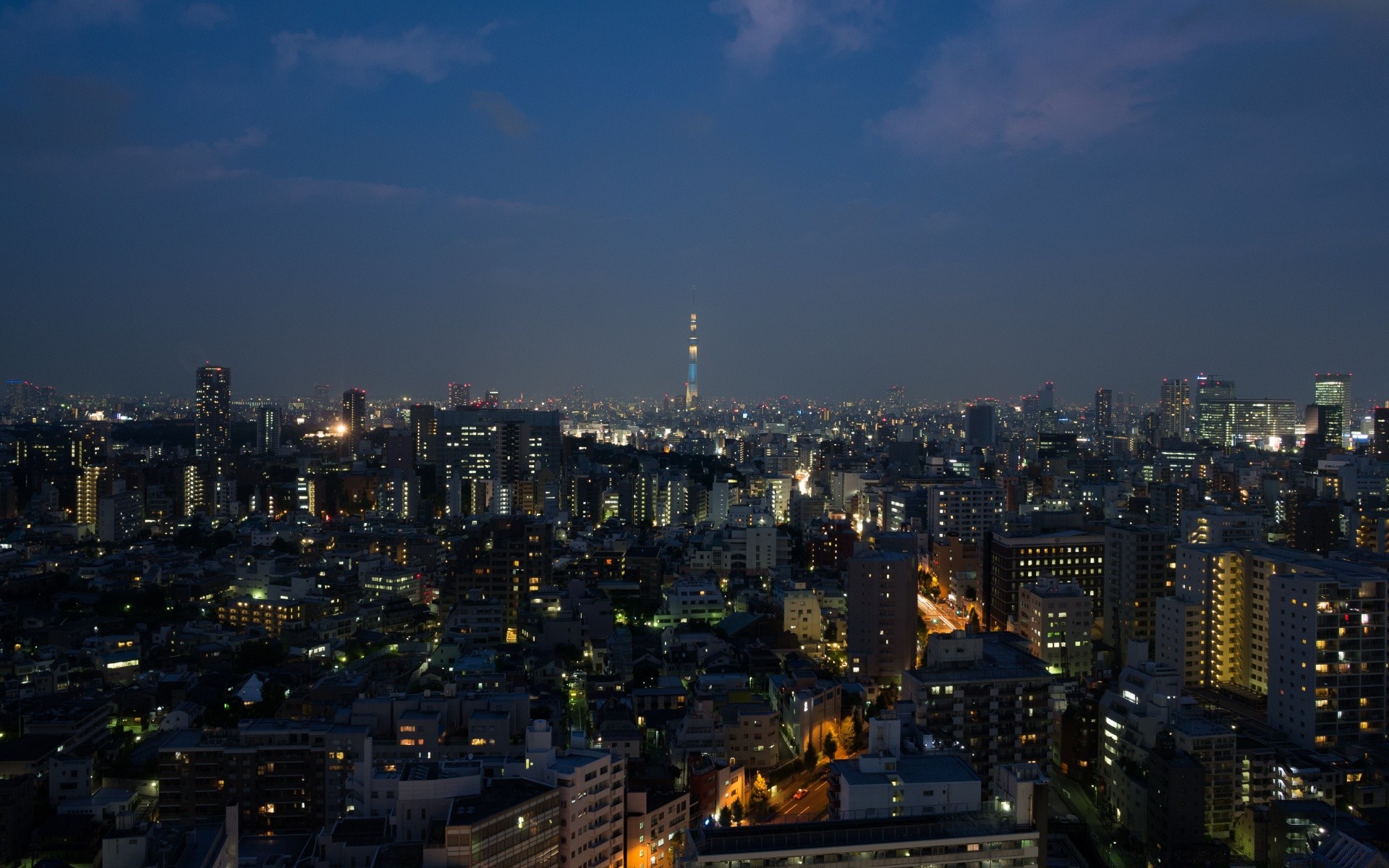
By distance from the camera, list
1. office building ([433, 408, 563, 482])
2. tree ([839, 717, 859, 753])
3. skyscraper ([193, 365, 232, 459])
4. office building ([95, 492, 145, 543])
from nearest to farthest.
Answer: tree ([839, 717, 859, 753])
office building ([95, 492, 145, 543])
office building ([433, 408, 563, 482])
skyscraper ([193, 365, 232, 459])

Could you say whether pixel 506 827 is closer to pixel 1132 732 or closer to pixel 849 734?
pixel 849 734

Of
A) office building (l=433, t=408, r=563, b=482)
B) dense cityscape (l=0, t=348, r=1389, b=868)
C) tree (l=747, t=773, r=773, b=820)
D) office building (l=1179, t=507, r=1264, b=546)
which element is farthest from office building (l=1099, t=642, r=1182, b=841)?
office building (l=433, t=408, r=563, b=482)

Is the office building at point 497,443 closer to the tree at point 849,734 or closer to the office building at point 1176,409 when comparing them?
the tree at point 849,734

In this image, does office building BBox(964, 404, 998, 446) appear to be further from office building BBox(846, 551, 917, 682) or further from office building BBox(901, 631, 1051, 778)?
office building BBox(901, 631, 1051, 778)

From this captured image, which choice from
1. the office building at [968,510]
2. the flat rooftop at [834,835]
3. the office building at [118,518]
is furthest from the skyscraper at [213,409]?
the flat rooftop at [834,835]

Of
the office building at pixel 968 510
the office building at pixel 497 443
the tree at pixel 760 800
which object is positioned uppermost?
the office building at pixel 497 443

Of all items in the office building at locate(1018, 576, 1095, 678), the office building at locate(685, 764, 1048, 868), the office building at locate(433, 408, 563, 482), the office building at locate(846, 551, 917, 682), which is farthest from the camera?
the office building at locate(433, 408, 563, 482)
